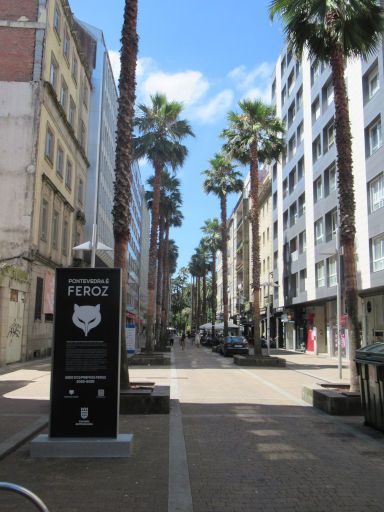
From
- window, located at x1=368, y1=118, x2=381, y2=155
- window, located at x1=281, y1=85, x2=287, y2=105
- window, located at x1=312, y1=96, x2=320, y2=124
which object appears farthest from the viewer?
window, located at x1=281, y1=85, x2=287, y2=105

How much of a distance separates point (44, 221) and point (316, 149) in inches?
824

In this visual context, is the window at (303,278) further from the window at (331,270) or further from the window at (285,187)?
the window at (285,187)

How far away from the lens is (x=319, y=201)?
38.3m

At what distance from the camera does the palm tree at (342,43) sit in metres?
12.3

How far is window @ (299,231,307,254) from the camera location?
42719 millimetres

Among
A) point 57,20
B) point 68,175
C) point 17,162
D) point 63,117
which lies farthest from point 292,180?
point 17,162

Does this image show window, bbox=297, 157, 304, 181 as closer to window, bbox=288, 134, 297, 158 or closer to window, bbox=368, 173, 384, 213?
window, bbox=288, 134, 297, 158

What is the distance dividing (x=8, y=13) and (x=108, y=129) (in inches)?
1053

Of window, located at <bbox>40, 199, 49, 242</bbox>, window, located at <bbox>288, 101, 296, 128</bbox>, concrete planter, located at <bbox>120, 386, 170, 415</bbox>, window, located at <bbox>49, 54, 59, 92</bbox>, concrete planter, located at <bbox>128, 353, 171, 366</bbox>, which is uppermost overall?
window, located at <bbox>288, 101, 296, 128</bbox>

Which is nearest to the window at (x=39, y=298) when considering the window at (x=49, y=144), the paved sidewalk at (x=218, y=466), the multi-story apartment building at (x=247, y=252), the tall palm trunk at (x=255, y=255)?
the window at (x=49, y=144)

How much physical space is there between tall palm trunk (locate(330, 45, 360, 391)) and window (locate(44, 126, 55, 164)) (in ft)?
60.6

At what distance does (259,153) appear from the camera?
2927 cm

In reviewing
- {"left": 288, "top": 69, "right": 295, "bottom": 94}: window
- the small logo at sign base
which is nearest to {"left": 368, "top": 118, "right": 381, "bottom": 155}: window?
{"left": 288, "top": 69, "right": 295, "bottom": 94}: window

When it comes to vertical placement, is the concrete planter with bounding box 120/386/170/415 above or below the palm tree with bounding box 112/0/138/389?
below
